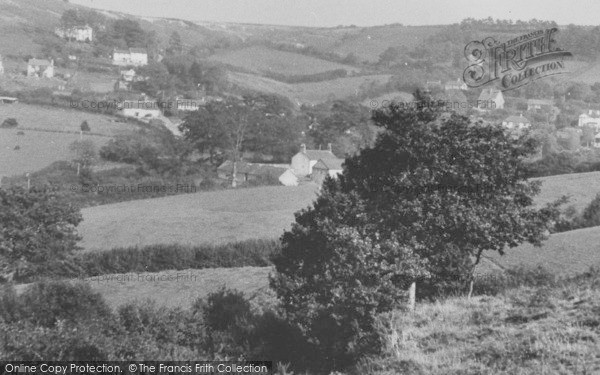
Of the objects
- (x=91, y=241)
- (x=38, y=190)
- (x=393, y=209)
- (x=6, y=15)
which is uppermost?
(x=6, y=15)

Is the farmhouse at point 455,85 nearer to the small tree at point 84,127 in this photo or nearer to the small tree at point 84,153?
the small tree at point 84,127

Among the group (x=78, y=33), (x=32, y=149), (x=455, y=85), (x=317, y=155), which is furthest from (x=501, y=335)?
(x=78, y=33)

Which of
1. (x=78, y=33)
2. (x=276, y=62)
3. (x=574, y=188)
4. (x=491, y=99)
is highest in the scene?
(x=78, y=33)

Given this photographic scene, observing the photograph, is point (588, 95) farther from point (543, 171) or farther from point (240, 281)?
point (240, 281)

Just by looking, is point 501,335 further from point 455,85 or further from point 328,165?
point 455,85

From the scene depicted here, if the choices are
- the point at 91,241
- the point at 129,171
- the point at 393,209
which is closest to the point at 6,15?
the point at 129,171

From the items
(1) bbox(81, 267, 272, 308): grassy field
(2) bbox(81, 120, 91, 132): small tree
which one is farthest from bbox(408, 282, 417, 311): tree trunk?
(2) bbox(81, 120, 91, 132): small tree
